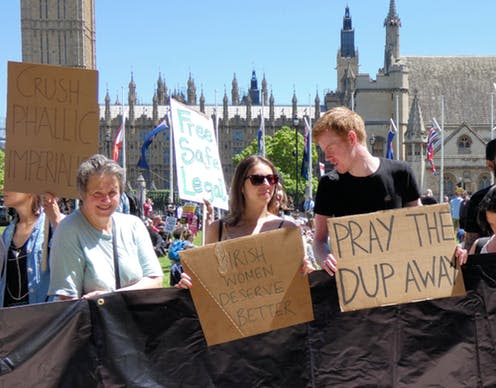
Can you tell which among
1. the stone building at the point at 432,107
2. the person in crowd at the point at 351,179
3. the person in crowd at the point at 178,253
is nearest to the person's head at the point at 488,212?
the person in crowd at the point at 351,179

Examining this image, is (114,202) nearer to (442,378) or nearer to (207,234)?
(207,234)

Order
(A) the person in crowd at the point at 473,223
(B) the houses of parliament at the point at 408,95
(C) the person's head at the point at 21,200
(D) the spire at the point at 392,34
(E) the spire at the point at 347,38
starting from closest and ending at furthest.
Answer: (C) the person's head at the point at 21,200 → (A) the person in crowd at the point at 473,223 → (B) the houses of parliament at the point at 408,95 → (D) the spire at the point at 392,34 → (E) the spire at the point at 347,38

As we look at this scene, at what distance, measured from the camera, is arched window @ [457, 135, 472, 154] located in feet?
189

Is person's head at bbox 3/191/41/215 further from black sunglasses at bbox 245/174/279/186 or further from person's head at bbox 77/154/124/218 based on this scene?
black sunglasses at bbox 245/174/279/186

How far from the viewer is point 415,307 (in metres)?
4.16

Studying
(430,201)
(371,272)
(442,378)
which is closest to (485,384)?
(442,378)

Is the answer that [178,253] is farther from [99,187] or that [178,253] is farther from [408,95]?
[408,95]

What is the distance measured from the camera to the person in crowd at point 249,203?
4.37 meters

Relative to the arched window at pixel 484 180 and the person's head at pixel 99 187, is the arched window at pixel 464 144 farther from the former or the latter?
the person's head at pixel 99 187

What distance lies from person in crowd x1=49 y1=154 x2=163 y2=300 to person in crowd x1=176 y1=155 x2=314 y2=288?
594 millimetres

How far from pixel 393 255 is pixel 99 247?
1569 millimetres

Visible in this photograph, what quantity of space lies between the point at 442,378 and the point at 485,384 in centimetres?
25

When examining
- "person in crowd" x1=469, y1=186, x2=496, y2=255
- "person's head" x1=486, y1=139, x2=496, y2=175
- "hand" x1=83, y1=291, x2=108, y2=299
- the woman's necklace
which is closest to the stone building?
"person's head" x1=486, y1=139, x2=496, y2=175

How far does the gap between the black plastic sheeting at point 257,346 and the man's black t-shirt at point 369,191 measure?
0.44 meters
